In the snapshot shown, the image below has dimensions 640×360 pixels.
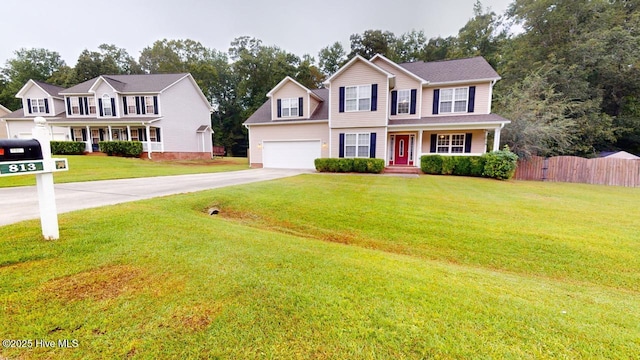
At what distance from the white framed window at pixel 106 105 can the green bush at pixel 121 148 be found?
3332 mm

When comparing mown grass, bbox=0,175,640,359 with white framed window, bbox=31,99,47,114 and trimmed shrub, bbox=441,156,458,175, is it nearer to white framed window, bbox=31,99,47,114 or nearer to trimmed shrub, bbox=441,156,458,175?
trimmed shrub, bbox=441,156,458,175

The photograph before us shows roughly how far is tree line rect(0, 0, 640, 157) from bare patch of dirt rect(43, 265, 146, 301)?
1999cm

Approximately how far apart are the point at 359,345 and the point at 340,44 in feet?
139

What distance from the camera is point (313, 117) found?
59.7 ft

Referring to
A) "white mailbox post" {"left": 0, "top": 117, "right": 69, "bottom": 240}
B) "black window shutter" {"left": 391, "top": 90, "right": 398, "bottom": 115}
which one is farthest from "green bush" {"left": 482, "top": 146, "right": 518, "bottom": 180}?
"white mailbox post" {"left": 0, "top": 117, "right": 69, "bottom": 240}

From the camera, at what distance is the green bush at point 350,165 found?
15.0 m

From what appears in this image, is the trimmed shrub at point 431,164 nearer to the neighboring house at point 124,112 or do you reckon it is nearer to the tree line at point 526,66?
the tree line at point 526,66

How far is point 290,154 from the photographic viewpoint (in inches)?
746

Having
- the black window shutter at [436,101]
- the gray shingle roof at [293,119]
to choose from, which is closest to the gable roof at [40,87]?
the gray shingle roof at [293,119]

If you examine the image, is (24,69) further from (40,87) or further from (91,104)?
(91,104)

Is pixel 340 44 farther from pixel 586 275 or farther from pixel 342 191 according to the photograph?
pixel 586 275

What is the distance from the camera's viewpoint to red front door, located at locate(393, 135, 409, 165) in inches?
674

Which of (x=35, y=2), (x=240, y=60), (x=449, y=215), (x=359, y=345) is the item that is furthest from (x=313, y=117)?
(x=240, y=60)

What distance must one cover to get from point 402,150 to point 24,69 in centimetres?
5645
